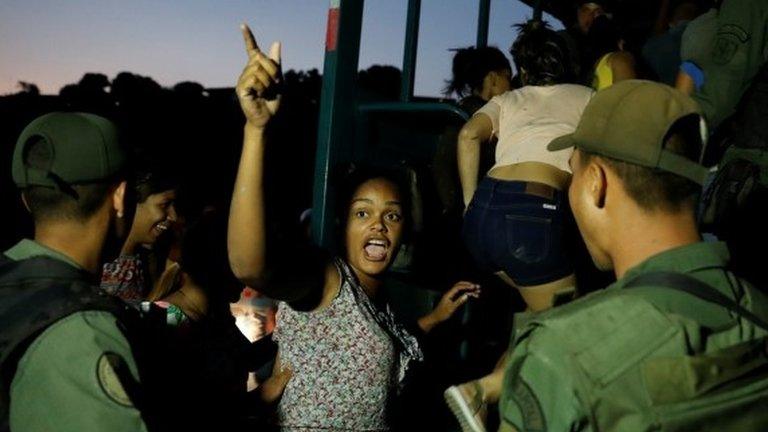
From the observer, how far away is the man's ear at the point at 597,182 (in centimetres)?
175

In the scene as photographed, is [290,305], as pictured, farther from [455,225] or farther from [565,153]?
[455,225]

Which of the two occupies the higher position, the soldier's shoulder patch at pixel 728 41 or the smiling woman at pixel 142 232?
the soldier's shoulder patch at pixel 728 41

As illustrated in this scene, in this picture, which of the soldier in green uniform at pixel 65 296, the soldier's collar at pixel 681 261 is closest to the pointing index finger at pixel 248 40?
the soldier in green uniform at pixel 65 296

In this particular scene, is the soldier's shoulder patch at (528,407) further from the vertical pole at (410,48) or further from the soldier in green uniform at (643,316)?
the vertical pole at (410,48)

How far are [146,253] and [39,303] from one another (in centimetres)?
220

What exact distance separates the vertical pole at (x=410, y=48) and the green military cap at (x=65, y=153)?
102 inches

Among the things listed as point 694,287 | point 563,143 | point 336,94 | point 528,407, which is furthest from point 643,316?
point 336,94

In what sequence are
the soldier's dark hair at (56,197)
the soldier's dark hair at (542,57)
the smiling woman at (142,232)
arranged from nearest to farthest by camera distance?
the soldier's dark hair at (56,197)
the soldier's dark hair at (542,57)
the smiling woman at (142,232)

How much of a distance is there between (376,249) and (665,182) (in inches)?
56.0

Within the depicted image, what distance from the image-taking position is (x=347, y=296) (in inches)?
102

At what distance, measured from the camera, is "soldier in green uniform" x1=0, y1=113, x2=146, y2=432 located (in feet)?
5.50

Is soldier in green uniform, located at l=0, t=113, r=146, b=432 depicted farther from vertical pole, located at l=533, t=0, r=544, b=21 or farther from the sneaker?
vertical pole, located at l=533, t=0, r=544, b=21

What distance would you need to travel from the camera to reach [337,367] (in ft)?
8.24

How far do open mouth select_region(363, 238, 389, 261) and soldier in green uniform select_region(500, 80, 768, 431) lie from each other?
1.19m
